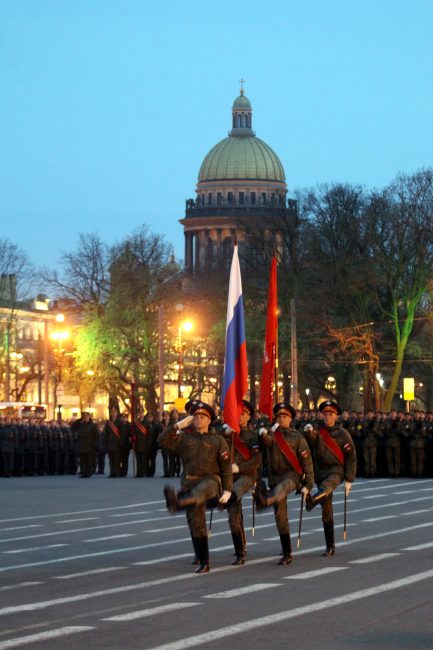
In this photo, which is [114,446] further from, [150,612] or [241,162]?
[241,162]

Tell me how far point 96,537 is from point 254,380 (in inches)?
2322

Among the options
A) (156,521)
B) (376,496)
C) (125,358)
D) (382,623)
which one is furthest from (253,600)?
(125,358)

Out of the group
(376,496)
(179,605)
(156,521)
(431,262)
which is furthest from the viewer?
(431,262)

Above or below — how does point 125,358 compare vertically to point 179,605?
above

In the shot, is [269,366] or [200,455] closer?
[200,455]

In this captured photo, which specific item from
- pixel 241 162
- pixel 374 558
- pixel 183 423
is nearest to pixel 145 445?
pixel 374 558

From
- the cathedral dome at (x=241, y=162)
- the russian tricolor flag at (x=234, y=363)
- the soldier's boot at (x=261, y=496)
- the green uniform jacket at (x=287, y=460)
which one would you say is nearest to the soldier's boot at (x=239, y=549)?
the soldier's boot at (x=261, y=496)

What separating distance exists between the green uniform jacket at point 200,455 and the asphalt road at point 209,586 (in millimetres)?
907

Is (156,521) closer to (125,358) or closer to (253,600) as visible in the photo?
(253,600)

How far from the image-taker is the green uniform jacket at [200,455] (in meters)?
17.2

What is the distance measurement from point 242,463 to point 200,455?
200 cm

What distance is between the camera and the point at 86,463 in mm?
42969

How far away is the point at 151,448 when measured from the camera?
139 ft

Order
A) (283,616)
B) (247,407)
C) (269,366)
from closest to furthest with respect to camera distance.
→ (283,616) < (247,407) < (269,366)
